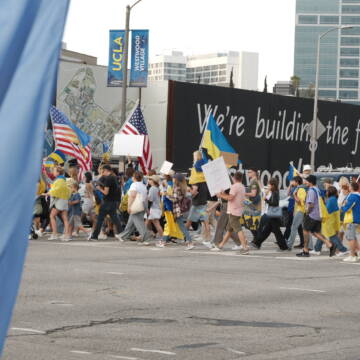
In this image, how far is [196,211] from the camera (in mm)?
22094

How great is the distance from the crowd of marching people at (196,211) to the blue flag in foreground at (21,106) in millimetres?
16912

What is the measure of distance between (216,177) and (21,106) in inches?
729

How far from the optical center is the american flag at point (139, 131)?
28422mm

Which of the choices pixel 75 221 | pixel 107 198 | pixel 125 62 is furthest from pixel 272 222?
pixel 125 62

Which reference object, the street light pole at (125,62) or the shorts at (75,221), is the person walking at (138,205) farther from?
the street light pole at (125,62)

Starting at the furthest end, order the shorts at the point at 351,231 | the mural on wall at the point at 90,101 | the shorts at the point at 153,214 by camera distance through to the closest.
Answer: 1. the mural on wall at the point at 90,101
2. the shorts at the point at 153,214
3. the shorts at the point at 351,231

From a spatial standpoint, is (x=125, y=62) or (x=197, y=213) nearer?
(x=197, y=213)

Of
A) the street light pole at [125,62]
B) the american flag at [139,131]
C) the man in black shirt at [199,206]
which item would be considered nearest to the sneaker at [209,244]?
the man in black shirt at [199,206]

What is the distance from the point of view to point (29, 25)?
2.43 m

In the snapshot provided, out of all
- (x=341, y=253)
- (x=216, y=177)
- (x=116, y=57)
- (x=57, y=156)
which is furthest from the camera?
(x=116, y=57)

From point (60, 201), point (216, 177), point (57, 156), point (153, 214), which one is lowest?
point (153, 214)

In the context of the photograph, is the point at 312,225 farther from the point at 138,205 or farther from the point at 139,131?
the point at 139,131

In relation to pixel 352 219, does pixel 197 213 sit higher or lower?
lower

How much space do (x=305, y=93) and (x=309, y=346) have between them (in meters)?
144
